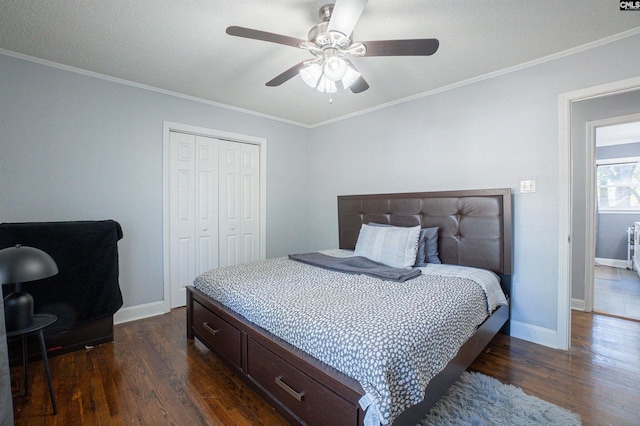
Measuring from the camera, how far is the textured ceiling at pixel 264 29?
175 cm

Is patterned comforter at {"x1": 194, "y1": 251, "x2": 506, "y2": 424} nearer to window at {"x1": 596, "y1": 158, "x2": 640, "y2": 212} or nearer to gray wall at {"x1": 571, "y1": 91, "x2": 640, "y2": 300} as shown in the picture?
gray wall at {"x1": 571, "y1": 91, "x2": 640, "y2": 300}

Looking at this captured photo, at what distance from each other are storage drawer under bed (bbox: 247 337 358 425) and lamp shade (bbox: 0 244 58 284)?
3.97 ft

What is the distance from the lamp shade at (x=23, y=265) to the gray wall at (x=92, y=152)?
1.14 metres

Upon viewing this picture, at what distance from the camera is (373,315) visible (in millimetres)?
1408

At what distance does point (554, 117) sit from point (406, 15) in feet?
4.96

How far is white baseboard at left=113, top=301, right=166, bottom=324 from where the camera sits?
9.32ft

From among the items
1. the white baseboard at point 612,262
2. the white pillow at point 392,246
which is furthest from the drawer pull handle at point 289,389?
the white baseboard at point 612,262

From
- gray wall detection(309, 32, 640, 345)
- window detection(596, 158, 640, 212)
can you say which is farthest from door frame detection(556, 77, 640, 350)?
window detection(596, 158, 640, 212)

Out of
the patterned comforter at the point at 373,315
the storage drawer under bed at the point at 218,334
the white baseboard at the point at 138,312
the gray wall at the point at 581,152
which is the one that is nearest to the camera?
the patterned comforter at the point at 373,315

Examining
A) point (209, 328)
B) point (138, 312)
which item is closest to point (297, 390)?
point (209, 328)

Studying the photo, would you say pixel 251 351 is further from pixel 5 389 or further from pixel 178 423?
pixel 5 389

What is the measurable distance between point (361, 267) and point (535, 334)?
5.22ft

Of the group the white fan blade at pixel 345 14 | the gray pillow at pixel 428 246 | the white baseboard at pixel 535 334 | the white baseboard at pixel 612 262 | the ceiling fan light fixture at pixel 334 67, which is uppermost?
the white fan blade at pixel 345 14

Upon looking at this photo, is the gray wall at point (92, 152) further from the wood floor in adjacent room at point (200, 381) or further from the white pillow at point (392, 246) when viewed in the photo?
the white pillow at point (392, 246)
